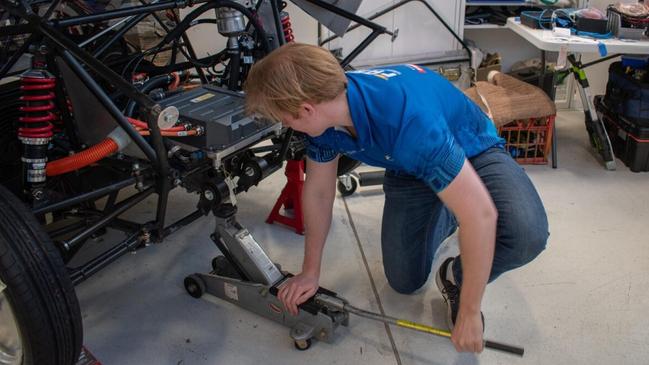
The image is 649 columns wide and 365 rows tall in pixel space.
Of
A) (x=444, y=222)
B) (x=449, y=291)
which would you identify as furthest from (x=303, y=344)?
(x=444, y=222)

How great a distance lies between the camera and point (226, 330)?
1.80 meters

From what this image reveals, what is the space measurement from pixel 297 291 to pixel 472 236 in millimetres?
642

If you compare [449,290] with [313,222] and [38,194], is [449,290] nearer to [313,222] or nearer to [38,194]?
[313,222]

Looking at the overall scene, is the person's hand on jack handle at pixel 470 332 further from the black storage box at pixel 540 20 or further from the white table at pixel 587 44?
the black storage box at pixel 540 20

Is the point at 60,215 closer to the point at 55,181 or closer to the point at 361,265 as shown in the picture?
the point at 55,181

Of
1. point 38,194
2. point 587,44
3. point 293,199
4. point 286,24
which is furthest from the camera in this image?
point 587,44

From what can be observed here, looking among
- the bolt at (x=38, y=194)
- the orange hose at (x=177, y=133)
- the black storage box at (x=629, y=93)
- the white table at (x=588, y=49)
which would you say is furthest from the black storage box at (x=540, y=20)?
the bolt at (x=38, y=194)

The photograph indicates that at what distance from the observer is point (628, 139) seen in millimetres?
2904

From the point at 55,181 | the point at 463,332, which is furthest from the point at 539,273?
the point at 55,181

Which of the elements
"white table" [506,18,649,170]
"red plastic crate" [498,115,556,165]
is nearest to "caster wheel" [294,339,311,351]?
"red plastic crate" [498,115,556,165]

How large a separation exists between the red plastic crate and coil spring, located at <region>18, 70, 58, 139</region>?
88.0 inches

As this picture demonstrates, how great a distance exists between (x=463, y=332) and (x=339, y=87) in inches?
25.6

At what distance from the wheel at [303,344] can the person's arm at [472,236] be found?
1.74 ft

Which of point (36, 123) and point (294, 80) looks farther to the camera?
point (36, 123)
